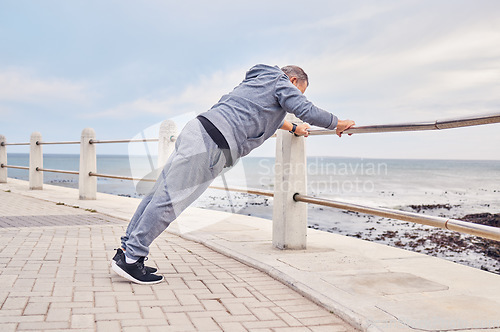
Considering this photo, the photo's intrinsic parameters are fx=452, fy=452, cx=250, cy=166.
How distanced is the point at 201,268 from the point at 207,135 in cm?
108

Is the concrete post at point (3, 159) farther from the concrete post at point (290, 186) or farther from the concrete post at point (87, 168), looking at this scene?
the concrete post at point (290, 186)

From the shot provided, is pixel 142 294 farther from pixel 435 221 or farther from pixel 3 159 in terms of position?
pixel 3 159

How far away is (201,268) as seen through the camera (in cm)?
332

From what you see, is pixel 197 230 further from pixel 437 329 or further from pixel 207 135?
pixel 437 329

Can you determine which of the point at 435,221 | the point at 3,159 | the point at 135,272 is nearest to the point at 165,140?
the point at 135,272

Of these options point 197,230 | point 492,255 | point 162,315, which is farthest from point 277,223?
point 492,255

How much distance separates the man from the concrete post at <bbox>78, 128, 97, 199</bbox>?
18.6 ft

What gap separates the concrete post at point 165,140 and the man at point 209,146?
3.51 metres

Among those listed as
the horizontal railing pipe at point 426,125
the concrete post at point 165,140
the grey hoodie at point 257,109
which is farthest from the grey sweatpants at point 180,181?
the concrete post at point 165,140

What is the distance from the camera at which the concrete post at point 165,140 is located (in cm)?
645

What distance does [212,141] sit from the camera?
279 centimetres

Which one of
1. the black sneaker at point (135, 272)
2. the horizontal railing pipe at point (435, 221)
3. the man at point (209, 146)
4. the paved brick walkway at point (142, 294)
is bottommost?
the paved brick walkway at point (142, 294)

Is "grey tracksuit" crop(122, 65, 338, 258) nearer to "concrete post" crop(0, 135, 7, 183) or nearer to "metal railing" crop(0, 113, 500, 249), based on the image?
"metal railing" crop(0, 113, 500, 249)

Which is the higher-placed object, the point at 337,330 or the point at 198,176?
the point at 198,176
